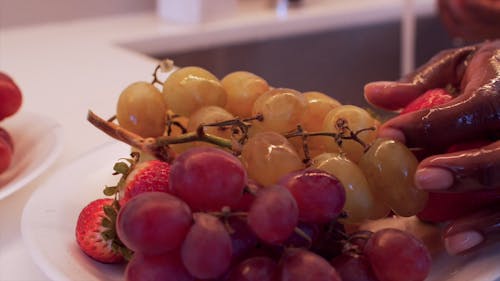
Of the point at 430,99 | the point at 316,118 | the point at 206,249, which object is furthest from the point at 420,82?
the point at 206,249

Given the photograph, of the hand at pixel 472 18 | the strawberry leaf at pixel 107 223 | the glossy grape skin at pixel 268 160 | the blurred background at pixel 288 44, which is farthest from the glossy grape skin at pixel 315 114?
the hand at pixel 472 18

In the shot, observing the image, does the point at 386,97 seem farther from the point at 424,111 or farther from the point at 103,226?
the point at 103,226

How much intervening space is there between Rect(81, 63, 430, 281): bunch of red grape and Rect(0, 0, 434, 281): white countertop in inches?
8.3

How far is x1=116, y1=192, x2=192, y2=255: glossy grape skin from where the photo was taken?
435 mm

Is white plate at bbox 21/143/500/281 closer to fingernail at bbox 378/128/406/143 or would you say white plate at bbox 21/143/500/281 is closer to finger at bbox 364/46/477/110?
fingernail at bbox 378/128/406/143

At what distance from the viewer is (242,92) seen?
639mm

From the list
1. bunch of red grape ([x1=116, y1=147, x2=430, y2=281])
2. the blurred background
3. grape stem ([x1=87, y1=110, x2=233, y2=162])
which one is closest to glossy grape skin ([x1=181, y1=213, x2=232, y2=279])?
bunch of red grape ([x1=116, y1=147, x2=430, y2=281])

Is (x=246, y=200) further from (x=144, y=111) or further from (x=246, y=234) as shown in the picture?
(x=144, y=111)

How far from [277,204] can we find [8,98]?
1.58 ft

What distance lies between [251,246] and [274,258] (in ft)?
0.06

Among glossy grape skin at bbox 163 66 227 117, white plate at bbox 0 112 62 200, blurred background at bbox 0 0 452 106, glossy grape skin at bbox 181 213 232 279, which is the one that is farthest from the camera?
blurred background at bbox 0 0 452 106

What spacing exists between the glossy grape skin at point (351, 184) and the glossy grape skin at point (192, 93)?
0.13 metres

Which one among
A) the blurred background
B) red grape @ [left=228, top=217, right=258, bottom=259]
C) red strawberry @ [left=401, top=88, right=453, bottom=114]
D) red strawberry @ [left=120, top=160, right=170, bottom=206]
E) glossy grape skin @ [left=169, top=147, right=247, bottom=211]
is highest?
glossy grape skin @ [left=169, top=147, right=247, bottom=211]

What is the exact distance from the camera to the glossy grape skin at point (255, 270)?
44cm
